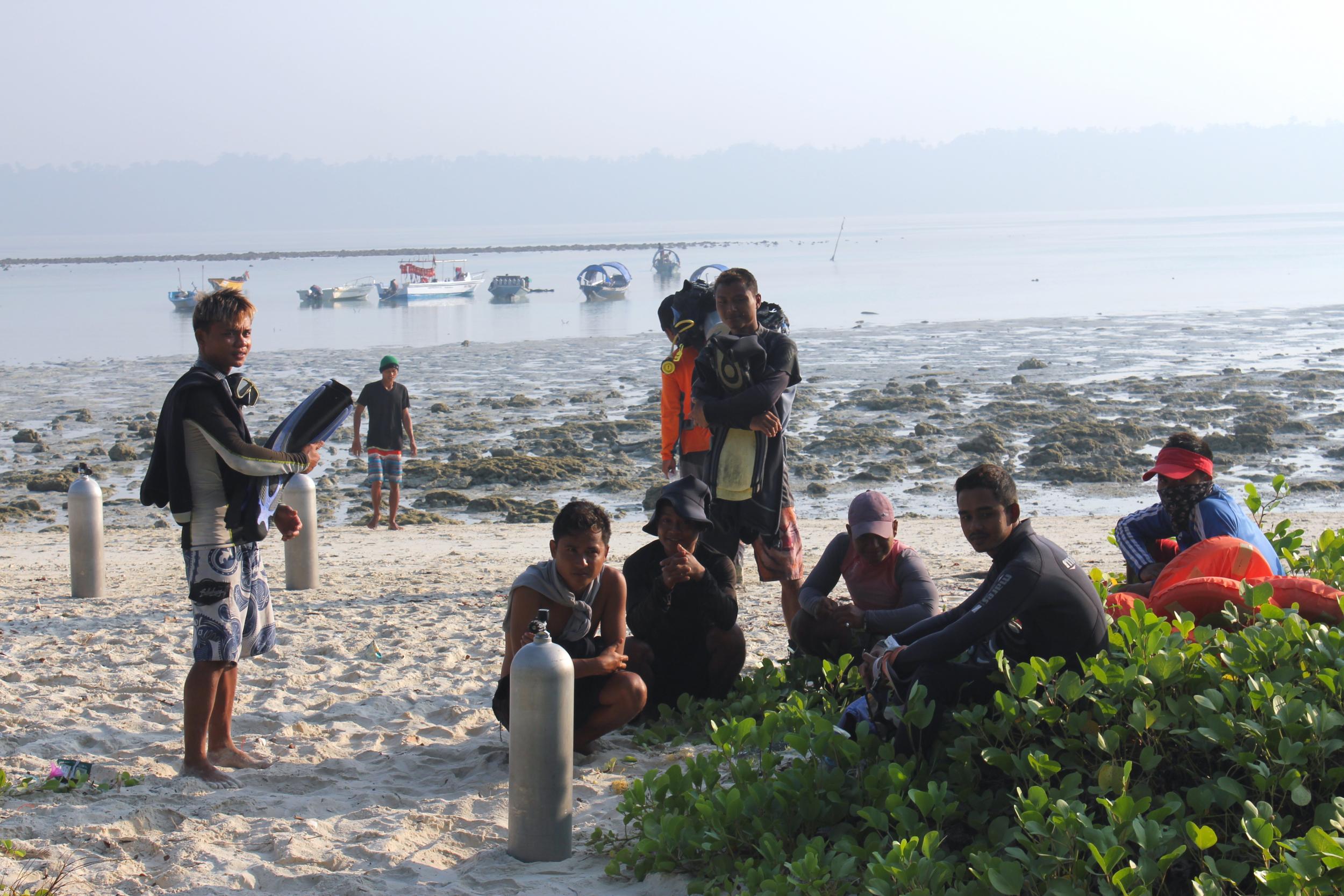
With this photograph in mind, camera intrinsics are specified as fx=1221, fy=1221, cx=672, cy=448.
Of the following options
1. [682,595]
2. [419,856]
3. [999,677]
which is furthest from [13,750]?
[999,677]

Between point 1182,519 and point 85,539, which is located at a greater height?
point 1182,519

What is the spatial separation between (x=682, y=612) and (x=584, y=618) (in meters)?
0.71

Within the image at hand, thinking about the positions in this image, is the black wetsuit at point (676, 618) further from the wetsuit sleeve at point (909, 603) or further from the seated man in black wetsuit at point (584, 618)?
the wetsuit sleeve at point (909, 603)

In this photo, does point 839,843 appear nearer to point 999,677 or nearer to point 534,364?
point 999,677

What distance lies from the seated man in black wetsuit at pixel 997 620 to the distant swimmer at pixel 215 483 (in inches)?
89.3

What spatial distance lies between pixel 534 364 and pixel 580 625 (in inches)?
889

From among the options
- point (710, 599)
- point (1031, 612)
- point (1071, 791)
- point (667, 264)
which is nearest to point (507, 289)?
point (667, 264)

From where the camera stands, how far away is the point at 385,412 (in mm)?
10852

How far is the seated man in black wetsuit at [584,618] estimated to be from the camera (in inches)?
176

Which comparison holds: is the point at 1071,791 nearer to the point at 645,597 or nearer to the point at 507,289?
the point at 645,597

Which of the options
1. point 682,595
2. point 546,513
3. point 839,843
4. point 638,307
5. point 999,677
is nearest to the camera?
point 839,843

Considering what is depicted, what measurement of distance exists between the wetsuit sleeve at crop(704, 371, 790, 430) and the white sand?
1254 millimetres

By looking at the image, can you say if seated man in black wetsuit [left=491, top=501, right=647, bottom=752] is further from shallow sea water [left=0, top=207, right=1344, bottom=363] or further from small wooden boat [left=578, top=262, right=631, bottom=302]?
small wooden boat [left=578, top=262, right=631, bottom=302]

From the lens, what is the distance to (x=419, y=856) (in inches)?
156
